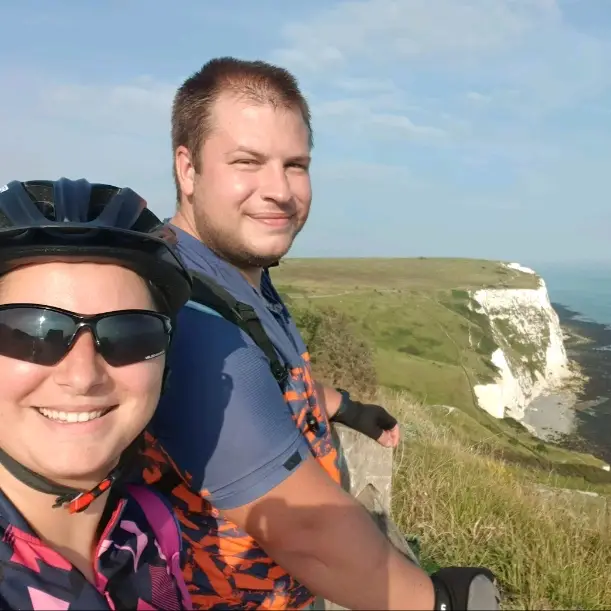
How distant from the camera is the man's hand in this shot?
3.68 meters

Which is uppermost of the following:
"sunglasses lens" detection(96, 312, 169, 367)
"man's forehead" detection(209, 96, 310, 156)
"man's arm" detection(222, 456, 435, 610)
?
"man's forehead" detection(209, 96, 310, 156)

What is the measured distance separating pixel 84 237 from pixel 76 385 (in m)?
0.43

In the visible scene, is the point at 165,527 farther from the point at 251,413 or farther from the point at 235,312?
the point at 235,312

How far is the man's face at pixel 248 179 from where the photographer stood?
105 inches

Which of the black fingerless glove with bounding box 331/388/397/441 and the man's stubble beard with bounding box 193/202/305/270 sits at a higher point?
the man's stubble beard with bounding box 193/202/305/270

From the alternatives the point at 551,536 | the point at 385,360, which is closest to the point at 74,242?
the point at 551,536

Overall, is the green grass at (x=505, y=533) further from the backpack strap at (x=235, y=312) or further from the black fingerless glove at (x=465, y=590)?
the backpack strap at (x=235, y=312)

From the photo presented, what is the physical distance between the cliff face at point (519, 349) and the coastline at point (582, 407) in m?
2.21

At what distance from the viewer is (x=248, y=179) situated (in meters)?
2.73

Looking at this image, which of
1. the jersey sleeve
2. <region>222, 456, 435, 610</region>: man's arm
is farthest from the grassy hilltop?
the jersey sleeve

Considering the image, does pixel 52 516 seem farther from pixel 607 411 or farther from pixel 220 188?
pixel 607 411

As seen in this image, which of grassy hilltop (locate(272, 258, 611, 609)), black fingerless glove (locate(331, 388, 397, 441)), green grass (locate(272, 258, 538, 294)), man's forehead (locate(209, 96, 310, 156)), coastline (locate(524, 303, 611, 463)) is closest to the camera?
man's forehead (locate(209, 96, 310, 156))

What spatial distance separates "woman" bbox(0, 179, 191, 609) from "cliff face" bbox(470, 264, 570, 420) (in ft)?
200

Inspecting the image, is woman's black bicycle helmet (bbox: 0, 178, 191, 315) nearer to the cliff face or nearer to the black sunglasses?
the black sunglasses
